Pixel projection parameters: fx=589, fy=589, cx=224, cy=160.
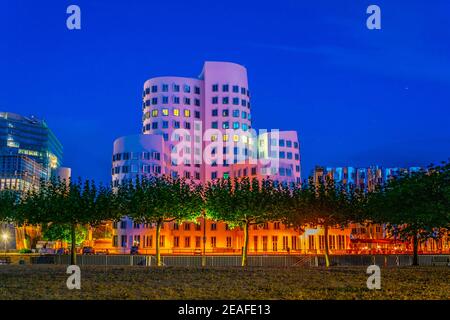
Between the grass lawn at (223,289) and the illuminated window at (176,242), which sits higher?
the grass lawn at (223,289)

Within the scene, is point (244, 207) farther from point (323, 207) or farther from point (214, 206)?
point (323, 207)

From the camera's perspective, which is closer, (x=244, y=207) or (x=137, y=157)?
(x=244, y=207)

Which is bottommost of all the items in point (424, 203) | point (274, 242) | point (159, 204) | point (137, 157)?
point (274, 242)

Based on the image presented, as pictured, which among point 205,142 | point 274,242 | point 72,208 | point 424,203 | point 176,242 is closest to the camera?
point 424,203

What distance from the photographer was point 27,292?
26.3 metres

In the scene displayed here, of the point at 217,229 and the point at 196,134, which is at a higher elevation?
the point at 196,134

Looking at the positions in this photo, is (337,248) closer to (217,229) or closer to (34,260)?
(217,229)

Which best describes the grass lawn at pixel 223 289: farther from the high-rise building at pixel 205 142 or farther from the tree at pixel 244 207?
the high-rise building at pixel 205 142

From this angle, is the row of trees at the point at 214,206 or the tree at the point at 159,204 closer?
the row of trees at the point at 214,206

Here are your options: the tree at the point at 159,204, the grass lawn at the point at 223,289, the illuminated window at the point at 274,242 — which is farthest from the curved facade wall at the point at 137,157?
the grass lawn at the point at 223,289

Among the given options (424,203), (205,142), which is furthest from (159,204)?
(205,142)

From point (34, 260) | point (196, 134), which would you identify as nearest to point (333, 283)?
point (34, 260)

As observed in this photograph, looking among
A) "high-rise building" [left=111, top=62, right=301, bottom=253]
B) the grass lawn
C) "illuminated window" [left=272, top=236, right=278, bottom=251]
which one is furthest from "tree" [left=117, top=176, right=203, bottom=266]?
"high-rise building" [left=111, top=62, right=301, bottom=253]
